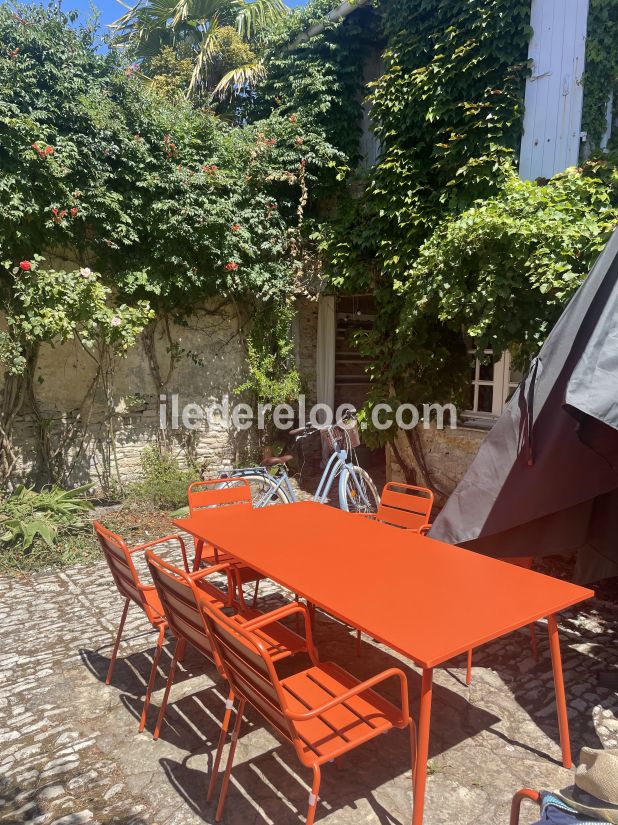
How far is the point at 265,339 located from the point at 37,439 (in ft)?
10.3

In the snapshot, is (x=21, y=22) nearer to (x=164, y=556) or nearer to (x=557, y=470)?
(x=164, y=556)

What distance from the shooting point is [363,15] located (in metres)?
7.21

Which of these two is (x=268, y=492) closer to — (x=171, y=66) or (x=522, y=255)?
(x=522, y=255)

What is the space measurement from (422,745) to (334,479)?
4.07 meters

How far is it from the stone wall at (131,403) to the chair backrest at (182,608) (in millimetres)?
4327

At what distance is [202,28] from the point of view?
1040 cm

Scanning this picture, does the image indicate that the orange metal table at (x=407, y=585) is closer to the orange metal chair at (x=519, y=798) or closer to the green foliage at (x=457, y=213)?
the orange metal chair at (x=519, y=798)

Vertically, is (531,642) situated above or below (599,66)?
below

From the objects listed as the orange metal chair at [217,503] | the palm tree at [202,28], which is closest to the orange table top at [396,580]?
the orange metal chair at [217,503]

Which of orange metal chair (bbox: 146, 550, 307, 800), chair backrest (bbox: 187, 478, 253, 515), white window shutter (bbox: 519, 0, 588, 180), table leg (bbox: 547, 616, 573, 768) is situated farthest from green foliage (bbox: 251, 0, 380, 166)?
table leg (bbox: 547, 616, 573, 768)

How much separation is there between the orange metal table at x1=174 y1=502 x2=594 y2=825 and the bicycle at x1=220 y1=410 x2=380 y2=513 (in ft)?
6.62

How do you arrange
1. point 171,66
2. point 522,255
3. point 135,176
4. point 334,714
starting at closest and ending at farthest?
point 334,714 < point 522,255 < point 135,176 < point 171,66

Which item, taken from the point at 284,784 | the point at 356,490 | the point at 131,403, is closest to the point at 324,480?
the point at 356,490

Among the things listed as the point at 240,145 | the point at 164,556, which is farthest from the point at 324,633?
the point at 240,145
